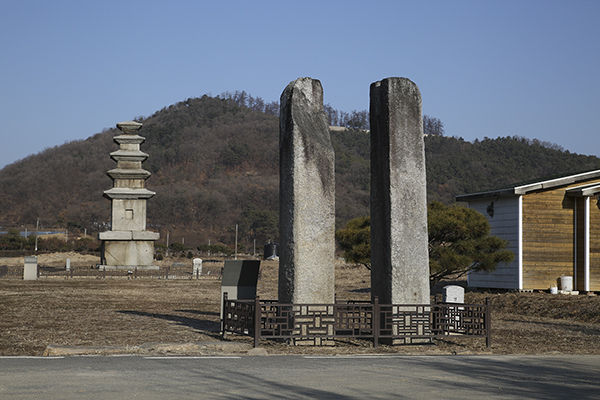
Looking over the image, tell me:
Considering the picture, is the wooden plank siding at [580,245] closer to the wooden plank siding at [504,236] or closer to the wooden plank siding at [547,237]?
the wooden plank siding at [547,237]

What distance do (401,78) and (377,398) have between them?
7.50 m

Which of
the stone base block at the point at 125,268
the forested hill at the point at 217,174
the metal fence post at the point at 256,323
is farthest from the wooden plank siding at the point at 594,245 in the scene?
the forested hill at the point at 217,174

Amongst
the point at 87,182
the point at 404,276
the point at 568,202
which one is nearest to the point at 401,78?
the point at 404,276

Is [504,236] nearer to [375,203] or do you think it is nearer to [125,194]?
[375,203]

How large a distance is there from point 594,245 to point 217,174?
4101 inches

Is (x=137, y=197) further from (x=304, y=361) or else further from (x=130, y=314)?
(x=304, y=361)

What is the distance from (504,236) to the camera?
26391 mm

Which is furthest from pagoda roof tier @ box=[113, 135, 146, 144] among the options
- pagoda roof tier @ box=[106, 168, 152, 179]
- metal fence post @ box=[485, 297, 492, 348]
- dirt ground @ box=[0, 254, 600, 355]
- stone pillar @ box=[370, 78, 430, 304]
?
metal fence post @ box=[485, 297, 492, 348]

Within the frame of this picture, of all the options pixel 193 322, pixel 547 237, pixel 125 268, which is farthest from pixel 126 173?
pixel 193 322

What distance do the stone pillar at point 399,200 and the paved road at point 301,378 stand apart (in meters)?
2.25

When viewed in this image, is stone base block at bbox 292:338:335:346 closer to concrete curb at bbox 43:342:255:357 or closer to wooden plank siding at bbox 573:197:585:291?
concrete curb at bbox 43:342:255:357

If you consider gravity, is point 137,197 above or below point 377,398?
above

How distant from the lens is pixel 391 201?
13.4 meters

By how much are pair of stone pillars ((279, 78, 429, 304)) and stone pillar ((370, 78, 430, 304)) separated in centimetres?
2
